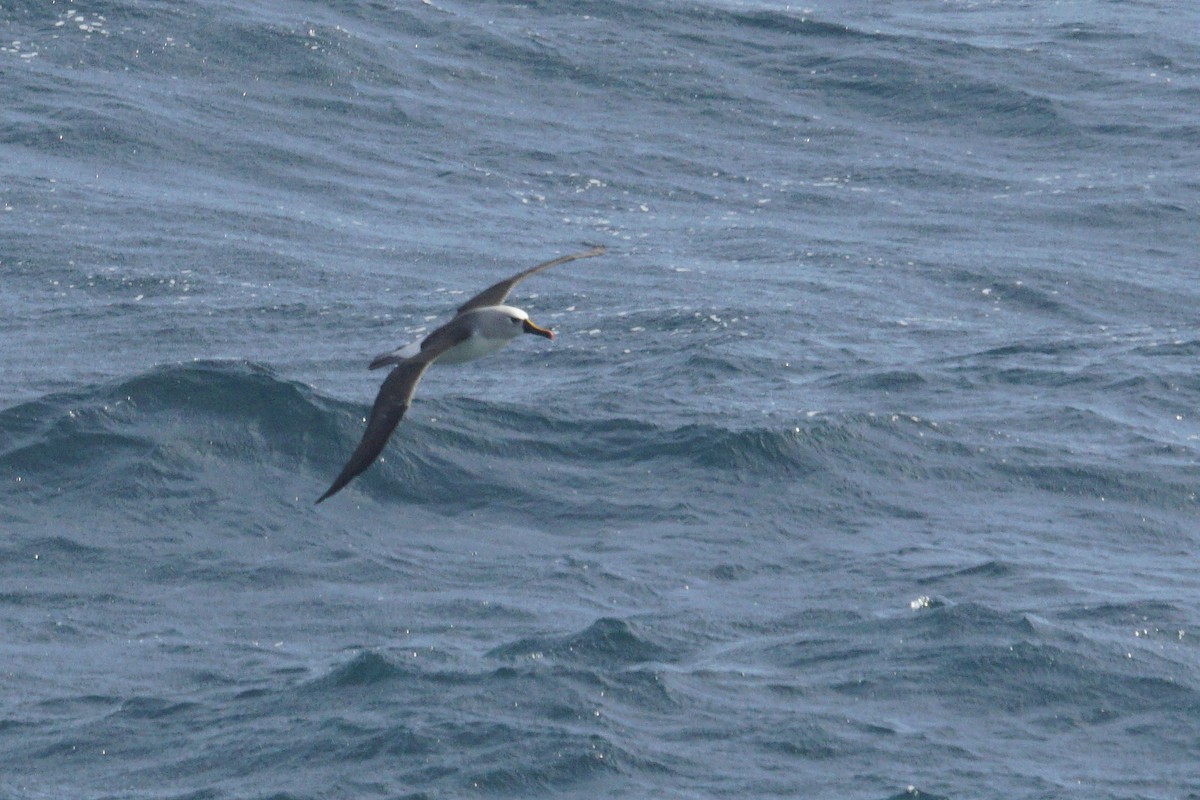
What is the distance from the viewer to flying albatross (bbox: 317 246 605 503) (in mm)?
12979

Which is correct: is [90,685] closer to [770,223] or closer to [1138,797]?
[1138,797]

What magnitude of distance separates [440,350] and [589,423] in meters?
7.10

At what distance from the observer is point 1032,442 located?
20.7 m

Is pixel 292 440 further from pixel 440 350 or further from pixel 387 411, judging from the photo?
pixel 387 411

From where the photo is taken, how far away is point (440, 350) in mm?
14070

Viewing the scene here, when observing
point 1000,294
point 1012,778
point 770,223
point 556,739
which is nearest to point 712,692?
point 556,739

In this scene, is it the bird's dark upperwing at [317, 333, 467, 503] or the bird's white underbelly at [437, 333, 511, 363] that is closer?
the bird's dark upperwing at [317, 333, 467, 503]

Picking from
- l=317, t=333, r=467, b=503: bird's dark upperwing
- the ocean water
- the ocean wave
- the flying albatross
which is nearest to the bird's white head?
the flying albatross

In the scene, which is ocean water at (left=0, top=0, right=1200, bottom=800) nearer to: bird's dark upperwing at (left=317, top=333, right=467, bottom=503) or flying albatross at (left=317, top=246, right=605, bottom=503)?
flying albatross at (left=317, top=246, right=605, bottom=503)

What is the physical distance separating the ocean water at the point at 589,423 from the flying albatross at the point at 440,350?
2.84 metres

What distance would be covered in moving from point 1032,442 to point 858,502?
223cm

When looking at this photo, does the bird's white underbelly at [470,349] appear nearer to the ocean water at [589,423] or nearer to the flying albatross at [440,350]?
the flying albatross at [440,350]

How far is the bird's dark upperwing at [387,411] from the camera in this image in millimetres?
12664

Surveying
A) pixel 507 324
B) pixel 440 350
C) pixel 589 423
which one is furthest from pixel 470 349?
pixel 589 423
